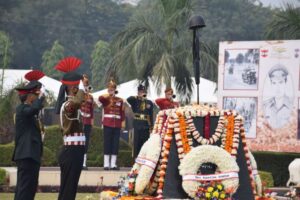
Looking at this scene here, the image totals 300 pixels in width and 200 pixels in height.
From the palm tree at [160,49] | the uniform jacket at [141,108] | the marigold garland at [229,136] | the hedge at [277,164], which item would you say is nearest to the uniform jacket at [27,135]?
the marigold garland at [229,136]

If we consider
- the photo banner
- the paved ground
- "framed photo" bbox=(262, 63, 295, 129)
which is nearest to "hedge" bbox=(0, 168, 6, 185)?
the paved ground

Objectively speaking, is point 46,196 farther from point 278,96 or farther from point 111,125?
point 278,96

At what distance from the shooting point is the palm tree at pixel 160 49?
23.7 meters

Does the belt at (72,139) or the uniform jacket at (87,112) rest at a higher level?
the uniform jacket at (87,112)

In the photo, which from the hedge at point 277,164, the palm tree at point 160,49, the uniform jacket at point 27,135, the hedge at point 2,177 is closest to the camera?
the uniform jacket at point 27,135

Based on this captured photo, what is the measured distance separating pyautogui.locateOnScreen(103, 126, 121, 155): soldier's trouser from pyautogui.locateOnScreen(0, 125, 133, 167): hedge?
128cm

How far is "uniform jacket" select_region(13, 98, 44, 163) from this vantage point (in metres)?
11.3

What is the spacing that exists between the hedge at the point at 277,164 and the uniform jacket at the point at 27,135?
754 cm

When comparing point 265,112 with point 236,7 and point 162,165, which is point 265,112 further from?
point 236,7

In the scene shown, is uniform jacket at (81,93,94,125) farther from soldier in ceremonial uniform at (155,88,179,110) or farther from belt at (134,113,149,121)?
soldier in ceremonial uniform at (155,88,179,110)

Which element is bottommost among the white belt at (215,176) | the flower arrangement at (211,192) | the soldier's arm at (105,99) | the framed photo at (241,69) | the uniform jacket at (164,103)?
the flower arrangement at (211,192)

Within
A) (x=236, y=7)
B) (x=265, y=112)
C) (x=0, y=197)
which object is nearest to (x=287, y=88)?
(x=265, y=112)

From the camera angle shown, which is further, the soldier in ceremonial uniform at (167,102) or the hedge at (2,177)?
the soldier in ceremonial uniform at (167,102)

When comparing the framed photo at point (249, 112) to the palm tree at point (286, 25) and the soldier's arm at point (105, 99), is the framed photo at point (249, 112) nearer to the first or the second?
the soldier's arm at point (105, 99)
